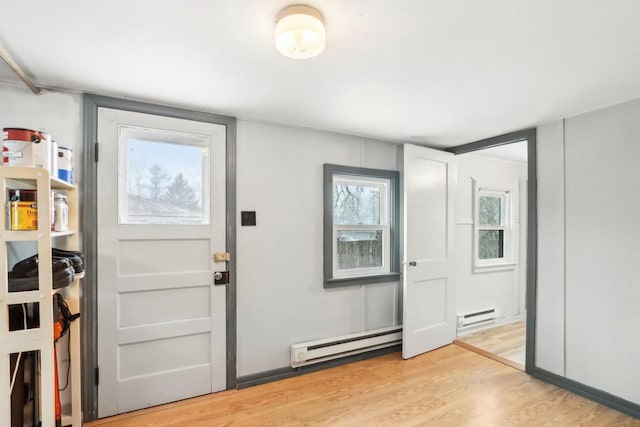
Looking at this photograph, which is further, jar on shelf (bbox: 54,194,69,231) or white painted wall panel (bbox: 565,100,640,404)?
white painted wall panel (bbox: 565,100,640,404)

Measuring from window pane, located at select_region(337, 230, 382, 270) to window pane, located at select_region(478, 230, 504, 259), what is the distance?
1.65 m

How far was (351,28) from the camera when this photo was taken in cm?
140

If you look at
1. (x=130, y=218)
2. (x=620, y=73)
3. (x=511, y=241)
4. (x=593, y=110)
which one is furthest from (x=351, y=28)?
(x=511, y=241)

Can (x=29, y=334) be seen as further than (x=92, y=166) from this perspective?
No

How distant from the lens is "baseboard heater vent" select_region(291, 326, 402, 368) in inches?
108

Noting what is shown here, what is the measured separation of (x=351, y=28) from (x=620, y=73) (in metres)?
1.61

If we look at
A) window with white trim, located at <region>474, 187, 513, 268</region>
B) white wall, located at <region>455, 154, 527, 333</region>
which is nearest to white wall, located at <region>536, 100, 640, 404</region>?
white wall, located at <region>455, 154, 527, 333</region>

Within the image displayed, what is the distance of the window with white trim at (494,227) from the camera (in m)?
4.11

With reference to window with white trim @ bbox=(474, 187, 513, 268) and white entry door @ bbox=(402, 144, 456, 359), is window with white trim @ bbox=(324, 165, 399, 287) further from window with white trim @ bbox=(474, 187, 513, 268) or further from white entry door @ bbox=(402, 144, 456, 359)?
window with white trim @ bbox=(474, 187, 513, 268)

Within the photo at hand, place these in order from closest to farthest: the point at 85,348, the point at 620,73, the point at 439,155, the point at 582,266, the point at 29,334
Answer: the point at 29,334 < the point at 620,73 < the point at 85,348 < the point at 582,266 < the point at 439,155

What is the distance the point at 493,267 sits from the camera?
162 inches

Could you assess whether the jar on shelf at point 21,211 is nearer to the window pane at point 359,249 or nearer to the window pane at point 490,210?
the window pane at point 359,249

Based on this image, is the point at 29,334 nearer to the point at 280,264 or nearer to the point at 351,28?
the point at 280,264

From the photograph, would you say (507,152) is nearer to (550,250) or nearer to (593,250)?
(550,250)
